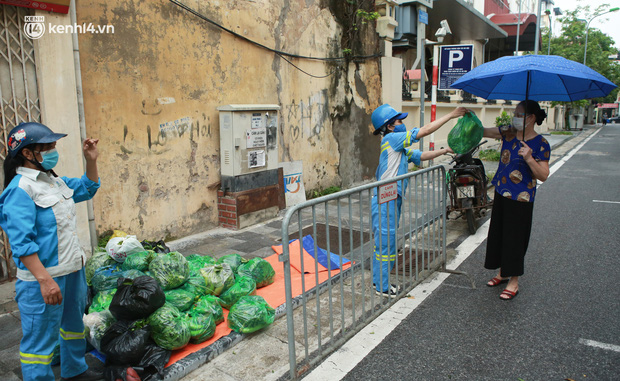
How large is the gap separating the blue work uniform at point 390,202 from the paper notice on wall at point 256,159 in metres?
2.75

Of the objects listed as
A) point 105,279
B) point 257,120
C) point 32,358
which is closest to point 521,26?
point 257,120

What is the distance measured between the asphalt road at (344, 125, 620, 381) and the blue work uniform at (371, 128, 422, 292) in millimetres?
531

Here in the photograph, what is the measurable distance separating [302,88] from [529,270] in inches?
204

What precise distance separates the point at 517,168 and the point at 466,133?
2.16ft

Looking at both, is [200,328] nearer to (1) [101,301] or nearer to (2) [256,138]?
(1) [101,301]

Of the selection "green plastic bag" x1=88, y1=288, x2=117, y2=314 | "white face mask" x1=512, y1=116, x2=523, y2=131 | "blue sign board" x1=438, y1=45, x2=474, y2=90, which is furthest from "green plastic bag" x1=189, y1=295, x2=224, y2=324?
"blue sign board" x1=438, y1=45, x2=474, y2=90

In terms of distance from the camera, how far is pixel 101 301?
13.0 feet

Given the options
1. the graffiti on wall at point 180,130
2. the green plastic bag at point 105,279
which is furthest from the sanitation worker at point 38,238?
the graffiti on wall at point 180,130

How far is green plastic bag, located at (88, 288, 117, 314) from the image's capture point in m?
3.89

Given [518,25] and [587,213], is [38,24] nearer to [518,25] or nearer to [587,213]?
[587,213]

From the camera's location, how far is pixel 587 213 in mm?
8188

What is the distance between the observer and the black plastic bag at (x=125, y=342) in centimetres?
321

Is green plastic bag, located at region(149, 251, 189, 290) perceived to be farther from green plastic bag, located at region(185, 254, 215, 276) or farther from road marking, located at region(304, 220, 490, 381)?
road marking, located at region(304, 220, 490, 381)

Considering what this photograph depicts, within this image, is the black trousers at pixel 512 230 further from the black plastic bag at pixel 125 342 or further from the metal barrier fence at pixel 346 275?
the black plastic bag at pixel 125 342
